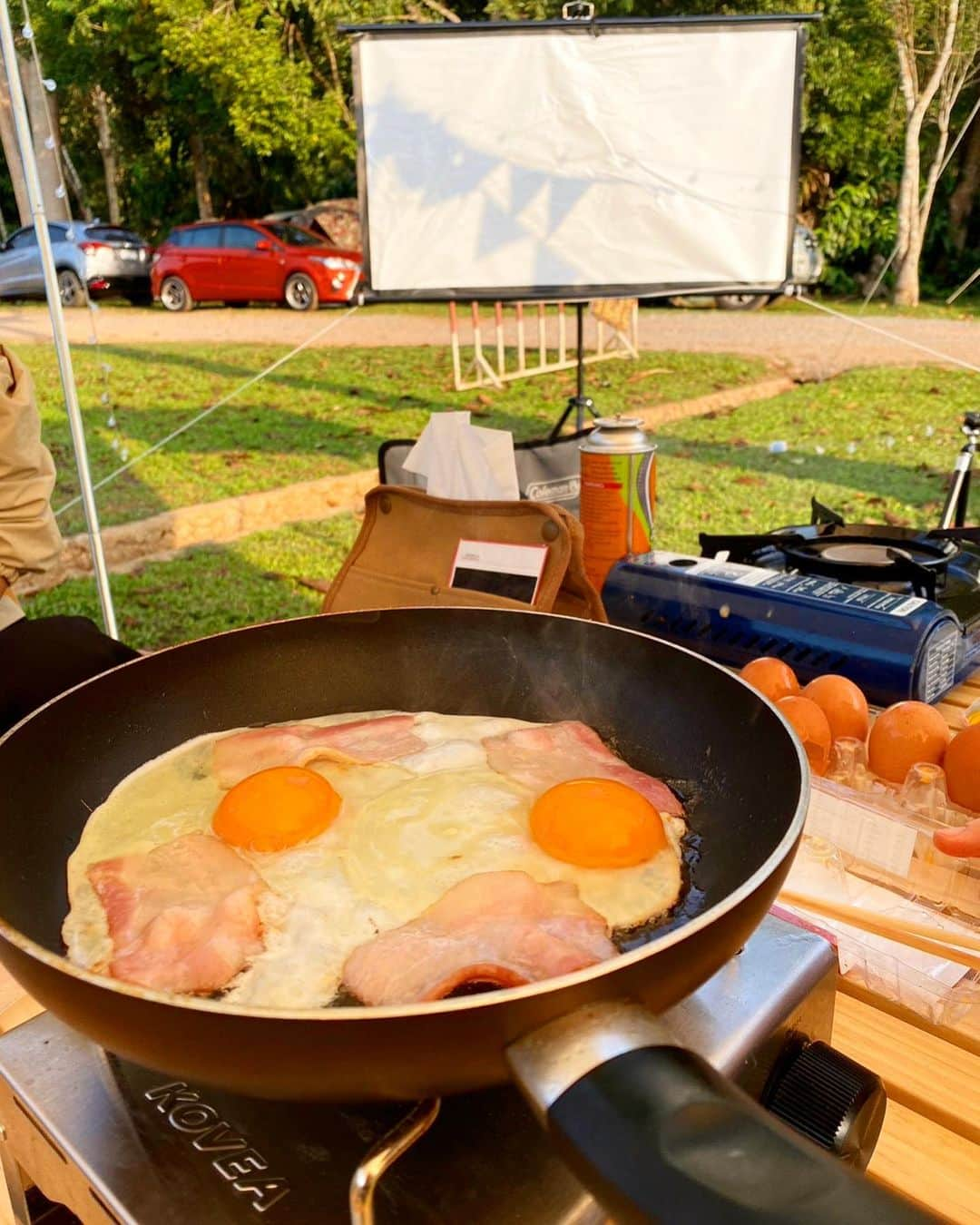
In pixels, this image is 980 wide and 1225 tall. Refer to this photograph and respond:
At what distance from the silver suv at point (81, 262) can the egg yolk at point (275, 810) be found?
259 centimetres

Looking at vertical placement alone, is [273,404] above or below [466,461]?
below

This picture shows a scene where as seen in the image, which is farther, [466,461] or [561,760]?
[466,461]

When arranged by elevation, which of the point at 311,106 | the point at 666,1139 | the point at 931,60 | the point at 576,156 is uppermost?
the point at 311,106

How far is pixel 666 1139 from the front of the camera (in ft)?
1.75

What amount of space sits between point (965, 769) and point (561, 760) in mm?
568

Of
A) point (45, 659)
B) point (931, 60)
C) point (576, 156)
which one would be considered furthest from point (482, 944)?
point (931, 60)

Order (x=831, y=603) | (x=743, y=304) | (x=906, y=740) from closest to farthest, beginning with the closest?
1. (x=906, y=740)
2. (x=831, y=603)
3. (x=743, y=304)

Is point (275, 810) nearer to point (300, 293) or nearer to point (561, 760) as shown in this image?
point (561, 760)

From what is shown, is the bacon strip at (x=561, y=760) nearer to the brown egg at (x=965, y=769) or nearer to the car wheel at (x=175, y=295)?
the brown egg at (x=965, y=769)

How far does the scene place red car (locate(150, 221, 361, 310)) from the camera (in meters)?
12.0

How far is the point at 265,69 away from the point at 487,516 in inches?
568

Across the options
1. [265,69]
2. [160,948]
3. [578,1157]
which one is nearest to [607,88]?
[160,948]

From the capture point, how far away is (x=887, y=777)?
1447mm

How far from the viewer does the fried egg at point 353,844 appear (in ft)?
3.19
